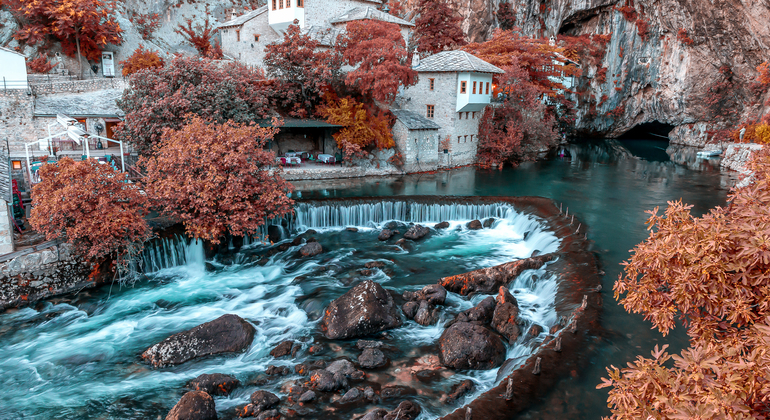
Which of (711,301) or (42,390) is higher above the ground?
(711,301)

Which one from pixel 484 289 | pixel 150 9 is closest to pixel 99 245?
pixel 484 289

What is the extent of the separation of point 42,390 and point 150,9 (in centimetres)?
5206

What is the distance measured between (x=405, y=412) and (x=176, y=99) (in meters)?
23.0

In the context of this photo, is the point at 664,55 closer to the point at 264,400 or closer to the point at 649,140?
the point at 649,140

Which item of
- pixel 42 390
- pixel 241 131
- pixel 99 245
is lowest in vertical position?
pixel 42 390

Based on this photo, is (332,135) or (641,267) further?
(332,135)

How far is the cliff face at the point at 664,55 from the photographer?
39.0 meters

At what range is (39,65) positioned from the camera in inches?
1540

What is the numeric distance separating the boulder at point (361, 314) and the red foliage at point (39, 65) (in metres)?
39.2

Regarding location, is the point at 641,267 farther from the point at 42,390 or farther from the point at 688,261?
the point at 42,390

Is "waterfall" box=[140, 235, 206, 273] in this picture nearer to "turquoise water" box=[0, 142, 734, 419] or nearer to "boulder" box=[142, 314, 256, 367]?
"turquoise water" box=[0, 142, 734, 419]

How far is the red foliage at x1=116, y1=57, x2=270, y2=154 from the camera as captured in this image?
86.4ft

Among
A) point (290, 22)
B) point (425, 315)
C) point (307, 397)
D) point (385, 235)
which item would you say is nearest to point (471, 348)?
point (425, 315)

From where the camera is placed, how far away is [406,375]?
40.3 feet
